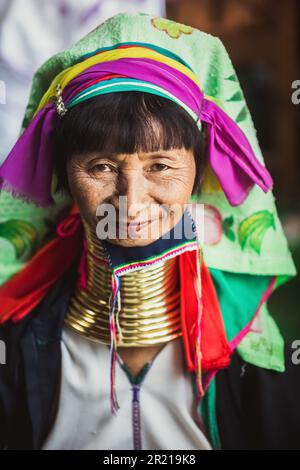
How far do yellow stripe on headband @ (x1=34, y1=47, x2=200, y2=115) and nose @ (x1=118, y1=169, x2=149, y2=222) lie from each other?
20 cm

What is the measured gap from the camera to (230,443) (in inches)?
45.0

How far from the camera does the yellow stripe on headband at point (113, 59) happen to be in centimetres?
99

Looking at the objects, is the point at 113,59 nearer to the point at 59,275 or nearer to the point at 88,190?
the point at 88,190

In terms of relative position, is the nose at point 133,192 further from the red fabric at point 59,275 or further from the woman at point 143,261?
the red fabric at point 59,275

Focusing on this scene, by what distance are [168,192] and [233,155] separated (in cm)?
16

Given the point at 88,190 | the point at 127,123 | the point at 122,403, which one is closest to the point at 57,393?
the point at 122,403

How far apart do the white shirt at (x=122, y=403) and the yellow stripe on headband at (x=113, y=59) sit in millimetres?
Result: 502

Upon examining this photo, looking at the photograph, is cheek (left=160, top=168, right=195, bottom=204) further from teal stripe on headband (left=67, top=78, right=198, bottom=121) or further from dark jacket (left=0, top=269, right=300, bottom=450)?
dark jacket (left=0, top=269, right=300, bottom=450)

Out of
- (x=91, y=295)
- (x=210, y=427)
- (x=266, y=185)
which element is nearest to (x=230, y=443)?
(x=210, y=427)

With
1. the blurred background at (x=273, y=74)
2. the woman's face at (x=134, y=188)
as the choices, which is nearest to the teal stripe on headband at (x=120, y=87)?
the woman's face at (x=134, y=188)

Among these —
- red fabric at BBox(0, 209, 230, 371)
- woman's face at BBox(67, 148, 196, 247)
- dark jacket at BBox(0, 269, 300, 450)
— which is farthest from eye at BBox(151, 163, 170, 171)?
dark jacket at BBox(0, 269, 300, 450)

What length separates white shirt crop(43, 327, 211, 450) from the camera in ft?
3.77

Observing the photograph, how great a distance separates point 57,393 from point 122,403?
140mm

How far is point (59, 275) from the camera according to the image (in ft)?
3.96
